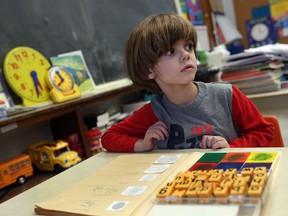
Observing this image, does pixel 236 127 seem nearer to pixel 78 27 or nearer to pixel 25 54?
pixel 25 54

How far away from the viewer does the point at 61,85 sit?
1611mm

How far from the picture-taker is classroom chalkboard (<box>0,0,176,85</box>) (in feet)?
5.44

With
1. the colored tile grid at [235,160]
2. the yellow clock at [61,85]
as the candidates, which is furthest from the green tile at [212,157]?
the yellow clock at [61,85]

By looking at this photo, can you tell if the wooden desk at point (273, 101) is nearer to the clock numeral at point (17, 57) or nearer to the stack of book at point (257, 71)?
the stack of book at point (257, 71)

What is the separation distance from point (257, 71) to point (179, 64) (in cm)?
104

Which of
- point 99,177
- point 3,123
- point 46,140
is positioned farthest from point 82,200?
point 46,140

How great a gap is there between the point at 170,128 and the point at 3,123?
2.16 ft

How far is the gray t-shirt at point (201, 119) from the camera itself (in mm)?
1016

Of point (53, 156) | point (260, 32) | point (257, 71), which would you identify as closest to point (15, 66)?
point (53, 156)

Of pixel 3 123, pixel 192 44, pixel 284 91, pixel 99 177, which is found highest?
pixel 192 44

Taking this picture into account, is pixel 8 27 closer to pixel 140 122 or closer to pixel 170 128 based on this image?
pixel 140 122

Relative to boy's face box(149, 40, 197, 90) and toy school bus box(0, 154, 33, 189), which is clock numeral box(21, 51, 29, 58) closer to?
toy school bus box(0, 154, 33, 189)

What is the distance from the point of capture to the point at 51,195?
74cm

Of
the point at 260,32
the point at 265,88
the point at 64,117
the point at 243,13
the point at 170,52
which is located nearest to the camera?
the point at 170,52
